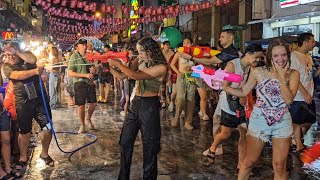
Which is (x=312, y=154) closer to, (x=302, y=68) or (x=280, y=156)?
(x=280, y=156)

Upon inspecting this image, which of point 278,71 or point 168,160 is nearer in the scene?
point 278,71

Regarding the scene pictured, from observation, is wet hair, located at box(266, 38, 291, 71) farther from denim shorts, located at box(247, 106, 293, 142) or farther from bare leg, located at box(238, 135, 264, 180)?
bare leg, located at box(238, 135, 264, 180)

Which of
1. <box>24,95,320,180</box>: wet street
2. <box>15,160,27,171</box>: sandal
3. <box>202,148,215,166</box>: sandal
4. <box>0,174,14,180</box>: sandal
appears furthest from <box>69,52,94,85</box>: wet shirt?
<box>202,148,215,166</box>: sandal

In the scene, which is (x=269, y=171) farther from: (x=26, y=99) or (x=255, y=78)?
(x=26, y=99)

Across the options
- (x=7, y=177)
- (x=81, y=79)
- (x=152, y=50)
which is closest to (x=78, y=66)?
(x=81, y=79)

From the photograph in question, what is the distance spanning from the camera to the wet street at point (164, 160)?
5.46 meters

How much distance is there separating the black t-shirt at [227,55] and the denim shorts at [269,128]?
61.7 inches

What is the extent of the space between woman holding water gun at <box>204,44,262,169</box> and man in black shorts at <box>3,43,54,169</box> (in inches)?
99.0

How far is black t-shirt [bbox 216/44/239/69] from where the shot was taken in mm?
5492

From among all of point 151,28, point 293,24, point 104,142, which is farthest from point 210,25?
point 104,142

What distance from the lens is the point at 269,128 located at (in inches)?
155

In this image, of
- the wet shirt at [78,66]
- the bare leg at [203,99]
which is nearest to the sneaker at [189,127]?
the bare leg at [203,99]

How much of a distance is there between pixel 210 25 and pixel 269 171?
2030 cm

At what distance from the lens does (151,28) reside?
3950 cm
